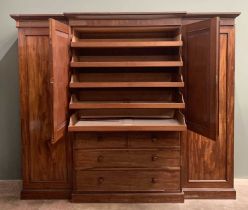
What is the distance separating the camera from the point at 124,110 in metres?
2.74

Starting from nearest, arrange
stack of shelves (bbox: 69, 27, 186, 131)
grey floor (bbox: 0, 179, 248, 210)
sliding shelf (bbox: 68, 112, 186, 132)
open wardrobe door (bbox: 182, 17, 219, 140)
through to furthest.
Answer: open wardrobe door (bbox: 182, 17, 219, 140) < sliding shelf (bbox: 68, 112, 186, 132) < grey floor (bbox: 0, 179, 248, 210) < stack of shelves (bbox: 69, 27, 186, 131)

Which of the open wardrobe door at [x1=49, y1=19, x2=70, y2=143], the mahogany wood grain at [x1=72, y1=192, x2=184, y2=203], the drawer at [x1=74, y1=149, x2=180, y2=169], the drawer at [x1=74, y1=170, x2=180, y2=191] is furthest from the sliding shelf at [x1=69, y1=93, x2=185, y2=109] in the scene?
the mahogany wood grain at [x1=72, y1=192, x2=184, y2=203]

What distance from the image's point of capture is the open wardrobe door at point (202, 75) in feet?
7.02

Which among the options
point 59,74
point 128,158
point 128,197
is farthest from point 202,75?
point 128,197

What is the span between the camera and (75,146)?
2.62m

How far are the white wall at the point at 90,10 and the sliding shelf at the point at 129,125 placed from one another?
73 centimetres

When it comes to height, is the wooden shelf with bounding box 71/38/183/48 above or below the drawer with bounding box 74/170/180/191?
above

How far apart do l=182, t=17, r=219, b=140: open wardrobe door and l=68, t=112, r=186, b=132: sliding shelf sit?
133 mm

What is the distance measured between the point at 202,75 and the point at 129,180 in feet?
3.32

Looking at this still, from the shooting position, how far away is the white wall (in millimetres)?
2912

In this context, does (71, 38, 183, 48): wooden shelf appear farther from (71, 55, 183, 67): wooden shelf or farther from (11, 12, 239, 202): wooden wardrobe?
(71, 55, 183, 67): wooden shelf

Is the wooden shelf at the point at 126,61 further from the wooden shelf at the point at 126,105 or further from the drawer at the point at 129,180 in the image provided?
the drawer at the point at 129,180

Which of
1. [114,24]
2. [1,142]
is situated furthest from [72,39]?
[1,142]

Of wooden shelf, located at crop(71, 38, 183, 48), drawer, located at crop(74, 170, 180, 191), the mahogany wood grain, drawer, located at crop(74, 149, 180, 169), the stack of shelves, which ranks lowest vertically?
the mahogany wood grain
